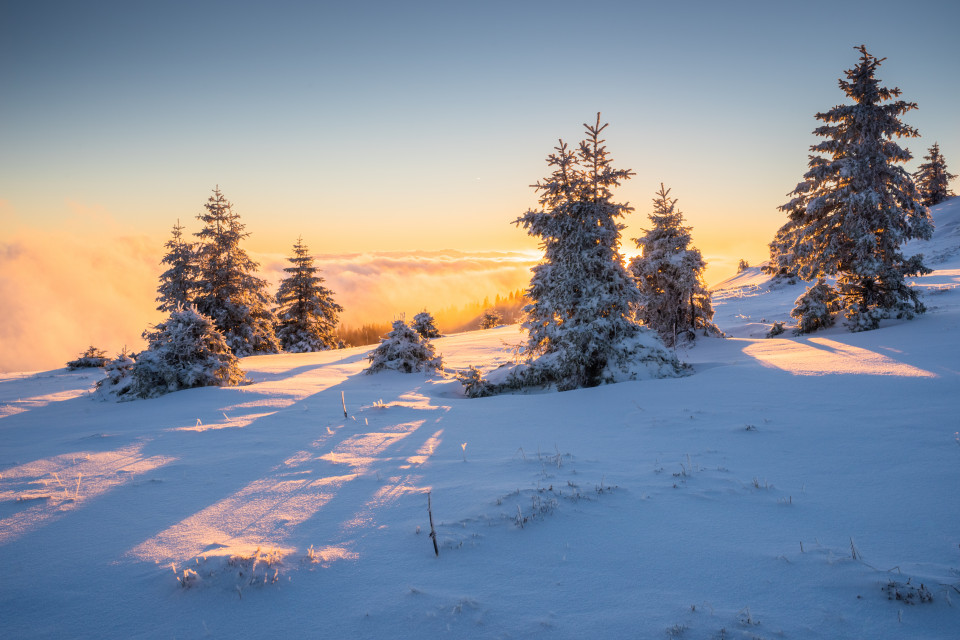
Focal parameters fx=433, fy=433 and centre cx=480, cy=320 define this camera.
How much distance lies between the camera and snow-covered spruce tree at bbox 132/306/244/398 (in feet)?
37.2

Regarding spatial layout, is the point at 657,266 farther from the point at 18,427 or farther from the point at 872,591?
the point at 18,427

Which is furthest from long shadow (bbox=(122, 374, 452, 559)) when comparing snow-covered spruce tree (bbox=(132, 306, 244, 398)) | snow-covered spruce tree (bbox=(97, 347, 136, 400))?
snow-covered spruce tree (bbox=(97, 347, 136, 400))

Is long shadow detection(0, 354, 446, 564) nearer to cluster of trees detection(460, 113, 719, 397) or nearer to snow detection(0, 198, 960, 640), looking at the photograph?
snow detection(0, 198, 960, 640)

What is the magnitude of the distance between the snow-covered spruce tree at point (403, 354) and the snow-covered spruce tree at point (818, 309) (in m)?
14.4

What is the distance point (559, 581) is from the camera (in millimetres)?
3125

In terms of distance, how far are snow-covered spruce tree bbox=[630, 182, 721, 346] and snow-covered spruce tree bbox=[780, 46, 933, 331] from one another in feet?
16.2

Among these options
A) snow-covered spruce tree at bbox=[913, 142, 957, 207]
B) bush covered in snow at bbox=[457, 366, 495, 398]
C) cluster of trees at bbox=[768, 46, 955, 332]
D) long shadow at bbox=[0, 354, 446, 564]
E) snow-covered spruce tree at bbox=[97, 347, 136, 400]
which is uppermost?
snow-covered spruce tree at bbox=[913, 142, 957, 207]

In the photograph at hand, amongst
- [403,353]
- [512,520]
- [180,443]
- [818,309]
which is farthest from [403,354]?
[818,309]

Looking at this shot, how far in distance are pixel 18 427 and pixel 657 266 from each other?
21.2 meters

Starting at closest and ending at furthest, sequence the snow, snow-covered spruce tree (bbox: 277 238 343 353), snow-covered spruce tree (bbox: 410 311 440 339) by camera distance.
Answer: the snow, snow-covered spruce tree (bbox: 410 311 440 339), snow-covered spruce tree (bbox: 277 238 343 353)

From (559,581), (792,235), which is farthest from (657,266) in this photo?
(559,581)

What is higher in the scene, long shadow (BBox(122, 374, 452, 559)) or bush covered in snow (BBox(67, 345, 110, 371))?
bush covered in snow (BBox(67, 345, 110, 371))

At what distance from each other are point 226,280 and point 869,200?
28776 mm

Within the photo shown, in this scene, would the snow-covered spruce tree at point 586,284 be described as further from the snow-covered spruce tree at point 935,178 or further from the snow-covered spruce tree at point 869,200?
the snow-covered spruce tree at point 935,178
